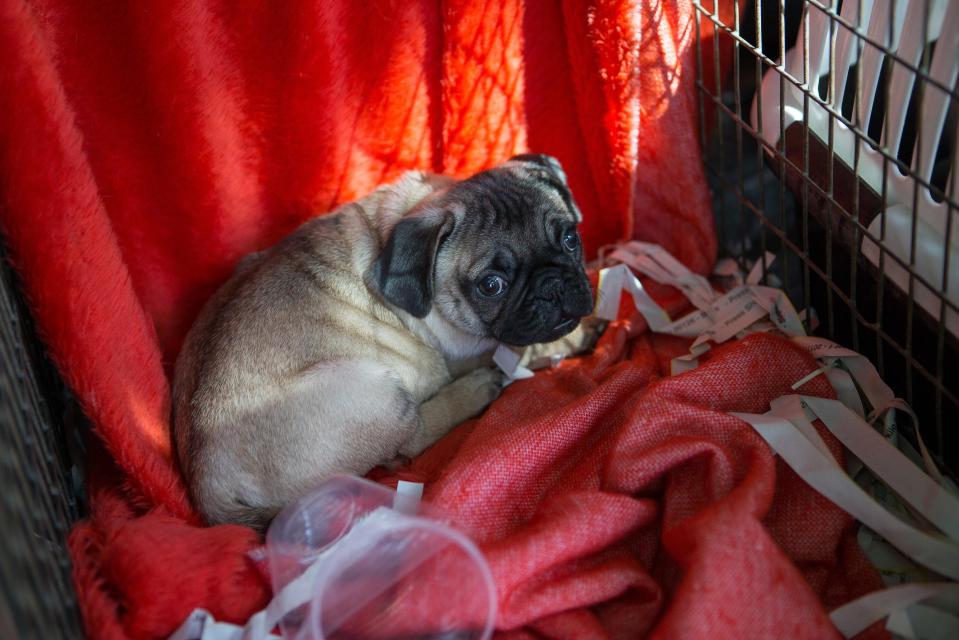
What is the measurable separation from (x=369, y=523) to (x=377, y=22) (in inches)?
70.2

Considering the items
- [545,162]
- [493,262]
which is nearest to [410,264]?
[493,262]

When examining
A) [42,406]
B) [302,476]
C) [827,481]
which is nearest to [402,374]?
[302,476]

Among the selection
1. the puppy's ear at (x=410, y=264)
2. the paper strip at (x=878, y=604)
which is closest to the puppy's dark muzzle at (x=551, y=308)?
the puppy's ear at (x=410, y=264)

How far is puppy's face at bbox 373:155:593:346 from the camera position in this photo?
9.10 ft

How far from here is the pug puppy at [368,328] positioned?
2578 mm

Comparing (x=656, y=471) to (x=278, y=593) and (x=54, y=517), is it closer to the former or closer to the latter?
(x=278, y=593)

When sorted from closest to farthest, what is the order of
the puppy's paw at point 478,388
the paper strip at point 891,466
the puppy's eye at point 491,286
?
the paper strip at point 891,466 < the puppy's eye at point 491,286 < the puppy's paw at point 478,388

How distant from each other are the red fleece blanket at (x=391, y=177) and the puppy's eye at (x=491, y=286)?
0.35 meters

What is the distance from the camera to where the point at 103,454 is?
2.81 m

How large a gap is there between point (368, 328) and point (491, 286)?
0.43m

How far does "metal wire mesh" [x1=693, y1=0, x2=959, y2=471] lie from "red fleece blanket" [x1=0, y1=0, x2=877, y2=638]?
0.29m

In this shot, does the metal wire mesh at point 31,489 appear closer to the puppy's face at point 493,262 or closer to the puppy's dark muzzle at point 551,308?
the puppy's face at point 493,262

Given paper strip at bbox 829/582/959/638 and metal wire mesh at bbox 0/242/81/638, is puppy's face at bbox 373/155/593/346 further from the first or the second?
paper strip at bbox 829/582/959/638

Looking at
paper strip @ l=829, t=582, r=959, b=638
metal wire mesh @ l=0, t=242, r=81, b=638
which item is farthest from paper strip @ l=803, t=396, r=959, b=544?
metal wire mesh @ l=0, t=242, r=81, b=638
